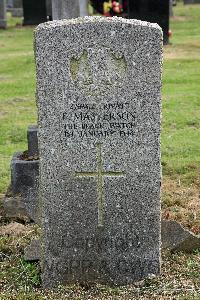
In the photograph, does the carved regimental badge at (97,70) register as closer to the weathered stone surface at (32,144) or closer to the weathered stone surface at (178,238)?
the weathered stone surface at (178,238)

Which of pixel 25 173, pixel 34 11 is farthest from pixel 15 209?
pixel 34 11

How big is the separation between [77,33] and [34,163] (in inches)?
90.5

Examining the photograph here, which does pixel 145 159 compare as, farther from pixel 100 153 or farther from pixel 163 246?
pixel 163 246

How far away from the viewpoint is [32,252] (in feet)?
18.2

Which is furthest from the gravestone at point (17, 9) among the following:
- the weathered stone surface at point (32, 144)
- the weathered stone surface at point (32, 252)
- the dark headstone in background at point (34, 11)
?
the weathered stone surface at point (32, 252)

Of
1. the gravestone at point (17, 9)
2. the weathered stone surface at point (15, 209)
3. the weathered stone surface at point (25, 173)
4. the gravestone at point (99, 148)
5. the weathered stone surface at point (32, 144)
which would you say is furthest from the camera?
the gravestone at point (17, 9)

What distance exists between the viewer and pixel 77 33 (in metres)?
4.73

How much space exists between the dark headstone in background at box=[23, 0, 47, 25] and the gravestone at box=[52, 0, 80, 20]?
15.0 metres

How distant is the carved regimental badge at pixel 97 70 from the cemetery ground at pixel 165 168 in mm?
1384

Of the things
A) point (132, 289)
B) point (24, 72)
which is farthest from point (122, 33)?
point (24, 72)

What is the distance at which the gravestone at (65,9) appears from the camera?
855 centimetres

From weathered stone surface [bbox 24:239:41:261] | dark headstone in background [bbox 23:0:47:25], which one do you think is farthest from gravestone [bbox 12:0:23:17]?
weathered stone surface [bbox 24:239:41:261]

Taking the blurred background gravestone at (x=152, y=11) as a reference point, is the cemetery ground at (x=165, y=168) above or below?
below

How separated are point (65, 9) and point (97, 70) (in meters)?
3.96
